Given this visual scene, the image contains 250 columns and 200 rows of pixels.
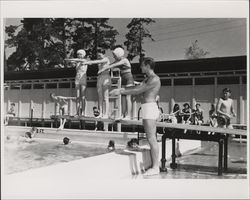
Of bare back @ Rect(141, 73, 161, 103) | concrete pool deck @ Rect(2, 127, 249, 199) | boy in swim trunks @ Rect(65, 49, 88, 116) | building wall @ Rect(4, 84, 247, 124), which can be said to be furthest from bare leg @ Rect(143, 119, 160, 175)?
building wall @ Rect(4, 84, 247, 124)

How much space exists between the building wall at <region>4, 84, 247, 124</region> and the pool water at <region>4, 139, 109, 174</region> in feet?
4.28

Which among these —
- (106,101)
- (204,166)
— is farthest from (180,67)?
(204,166)

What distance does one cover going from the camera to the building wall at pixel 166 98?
9.76 m

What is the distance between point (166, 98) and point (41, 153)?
5.80m

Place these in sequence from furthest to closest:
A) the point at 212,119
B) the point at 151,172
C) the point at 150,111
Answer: the point at 212,119 < the point at 151,172 < the point at 150,111

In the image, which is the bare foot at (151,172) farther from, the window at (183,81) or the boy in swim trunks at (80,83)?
the window at (183,81)

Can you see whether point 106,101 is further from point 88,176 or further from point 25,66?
point 25,66

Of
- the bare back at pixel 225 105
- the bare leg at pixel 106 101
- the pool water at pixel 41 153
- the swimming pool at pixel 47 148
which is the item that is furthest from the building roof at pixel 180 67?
the bare leg at pixel 106 101

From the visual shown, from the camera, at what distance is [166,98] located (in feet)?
36.3

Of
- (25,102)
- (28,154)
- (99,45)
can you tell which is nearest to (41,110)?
(25,102)

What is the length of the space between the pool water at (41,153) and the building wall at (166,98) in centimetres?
130

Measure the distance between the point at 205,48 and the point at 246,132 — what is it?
15.1 feet

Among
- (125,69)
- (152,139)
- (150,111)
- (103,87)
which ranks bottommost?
(152,139)

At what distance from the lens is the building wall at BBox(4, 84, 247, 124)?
32.0ft
